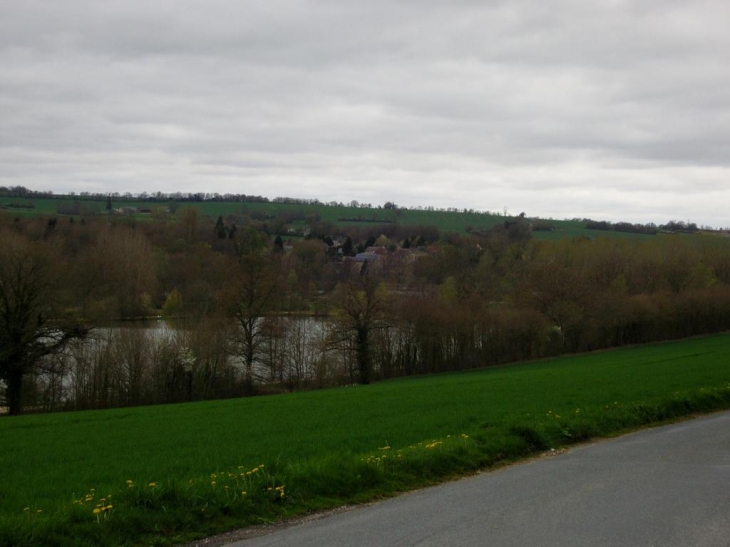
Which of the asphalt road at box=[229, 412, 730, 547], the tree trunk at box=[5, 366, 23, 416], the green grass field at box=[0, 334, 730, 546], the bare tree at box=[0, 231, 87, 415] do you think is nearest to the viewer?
the asphalt road at box=[229, 412, 730, 547]

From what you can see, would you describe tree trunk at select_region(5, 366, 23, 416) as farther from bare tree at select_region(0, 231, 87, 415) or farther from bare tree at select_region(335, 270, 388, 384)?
bare tree at select_region(335, 270, 388, 384)

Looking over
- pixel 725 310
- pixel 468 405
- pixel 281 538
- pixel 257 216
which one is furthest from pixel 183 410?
pixel 257 216

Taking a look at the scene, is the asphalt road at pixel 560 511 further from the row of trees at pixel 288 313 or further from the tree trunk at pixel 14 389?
the tree trunk at pixel 14 389

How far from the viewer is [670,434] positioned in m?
14.9

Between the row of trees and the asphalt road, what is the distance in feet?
116

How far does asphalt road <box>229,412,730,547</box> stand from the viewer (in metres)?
7.68

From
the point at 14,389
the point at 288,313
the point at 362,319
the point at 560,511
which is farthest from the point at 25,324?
the point at 560,511

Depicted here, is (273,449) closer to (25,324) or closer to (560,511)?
(560,511)

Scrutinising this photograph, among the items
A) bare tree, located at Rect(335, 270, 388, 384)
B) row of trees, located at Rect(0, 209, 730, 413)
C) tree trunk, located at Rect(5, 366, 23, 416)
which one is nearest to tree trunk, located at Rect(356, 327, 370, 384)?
bare tree, located at Rect(335, 270, 388, 384)

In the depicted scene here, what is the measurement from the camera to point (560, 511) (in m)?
8.69

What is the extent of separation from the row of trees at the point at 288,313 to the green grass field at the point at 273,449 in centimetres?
1883

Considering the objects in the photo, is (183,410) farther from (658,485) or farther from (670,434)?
(658,485)

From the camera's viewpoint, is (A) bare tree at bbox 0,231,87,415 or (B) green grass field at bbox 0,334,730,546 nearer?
(B) green grass field at bbox 0,334,730,546

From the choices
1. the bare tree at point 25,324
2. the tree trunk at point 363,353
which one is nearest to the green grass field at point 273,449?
the bare tree at point 25,324
